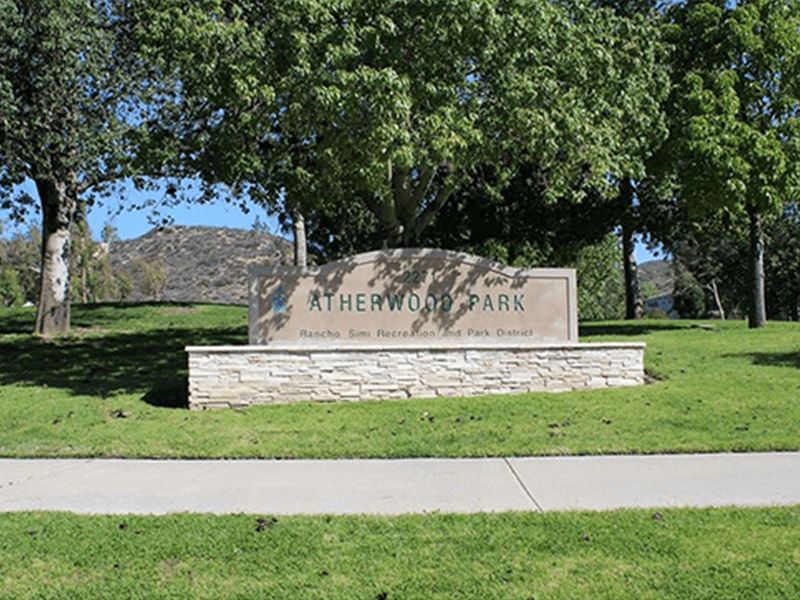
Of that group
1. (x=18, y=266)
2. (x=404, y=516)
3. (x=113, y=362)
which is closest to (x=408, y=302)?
(x=404, y=516)

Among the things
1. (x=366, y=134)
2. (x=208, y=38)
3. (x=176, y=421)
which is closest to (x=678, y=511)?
(x=176, y=421)

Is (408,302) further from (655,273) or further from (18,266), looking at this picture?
(655,273)

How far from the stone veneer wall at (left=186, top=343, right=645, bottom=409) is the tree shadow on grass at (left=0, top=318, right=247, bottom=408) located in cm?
86

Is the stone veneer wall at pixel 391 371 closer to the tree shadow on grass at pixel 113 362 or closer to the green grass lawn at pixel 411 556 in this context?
the tree shadow on grass at pixel 113 362

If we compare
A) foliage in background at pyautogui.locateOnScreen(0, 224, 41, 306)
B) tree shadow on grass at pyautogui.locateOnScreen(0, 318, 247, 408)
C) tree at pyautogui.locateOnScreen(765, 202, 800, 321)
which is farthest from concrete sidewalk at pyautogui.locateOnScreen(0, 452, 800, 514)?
foliage in background at pyautogui.locateOnScreen(0, 224, 41, 306)

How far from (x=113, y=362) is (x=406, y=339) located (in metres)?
5.84

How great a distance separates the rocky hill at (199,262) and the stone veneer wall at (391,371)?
28097mm

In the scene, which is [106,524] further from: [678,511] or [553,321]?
[553,321]

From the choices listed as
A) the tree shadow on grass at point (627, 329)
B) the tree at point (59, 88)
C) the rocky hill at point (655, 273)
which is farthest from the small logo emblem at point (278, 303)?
the rocky hill at point (655, 273)

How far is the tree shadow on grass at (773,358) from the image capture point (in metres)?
11.8

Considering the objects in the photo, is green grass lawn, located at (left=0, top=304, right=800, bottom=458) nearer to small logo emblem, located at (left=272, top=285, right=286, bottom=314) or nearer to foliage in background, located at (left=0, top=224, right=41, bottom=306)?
small logo emblem, located at (left=272, top=285, right=286, bottom=314)

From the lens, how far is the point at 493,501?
17.9ft

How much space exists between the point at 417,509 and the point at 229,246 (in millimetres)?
40742

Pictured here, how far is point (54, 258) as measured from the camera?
1719 cm
